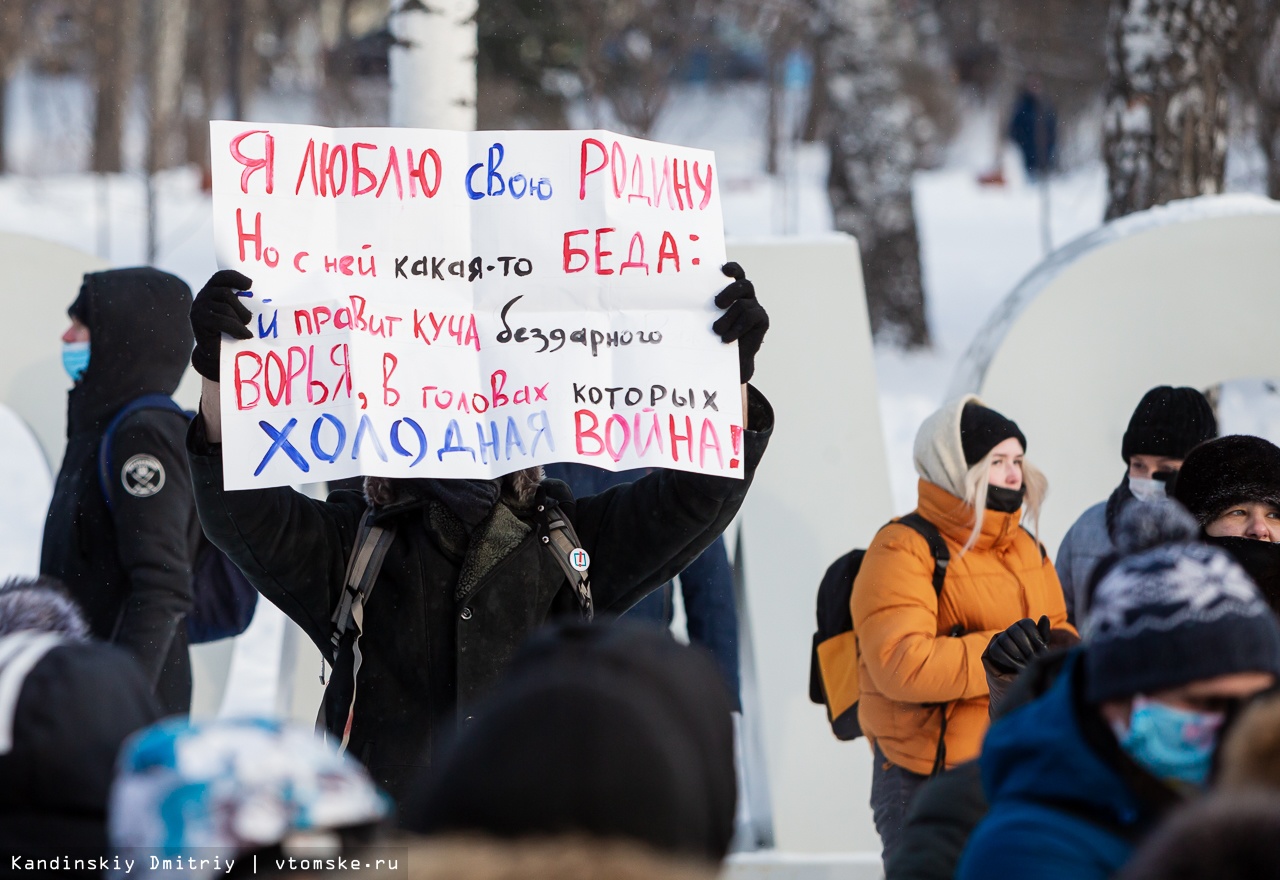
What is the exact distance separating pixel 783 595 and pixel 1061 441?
51.3 inches

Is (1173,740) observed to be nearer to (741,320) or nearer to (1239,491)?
(741,320)

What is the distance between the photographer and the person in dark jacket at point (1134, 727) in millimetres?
1697

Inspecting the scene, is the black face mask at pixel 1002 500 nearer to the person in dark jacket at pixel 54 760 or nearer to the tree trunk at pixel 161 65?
the person in dark jacket at pixel 54 760

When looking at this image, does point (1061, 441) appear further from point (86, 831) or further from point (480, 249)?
point (86, 831)

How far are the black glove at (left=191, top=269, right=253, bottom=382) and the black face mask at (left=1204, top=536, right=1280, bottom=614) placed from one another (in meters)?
1.87

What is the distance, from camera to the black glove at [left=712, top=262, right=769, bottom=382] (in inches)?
119

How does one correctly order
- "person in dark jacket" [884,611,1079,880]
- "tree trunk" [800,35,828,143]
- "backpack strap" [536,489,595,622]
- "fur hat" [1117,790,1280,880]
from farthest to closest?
"tree trunk" [800,35,828,143] → "backpack strap" [536,489,595,622] → "person in dark jacket" [884,611,1079,880] → "fur hat" [1117,790,1280,880]

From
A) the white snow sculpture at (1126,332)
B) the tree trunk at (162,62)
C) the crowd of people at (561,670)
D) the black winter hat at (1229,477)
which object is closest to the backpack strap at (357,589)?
the crowd of people at (561,670)

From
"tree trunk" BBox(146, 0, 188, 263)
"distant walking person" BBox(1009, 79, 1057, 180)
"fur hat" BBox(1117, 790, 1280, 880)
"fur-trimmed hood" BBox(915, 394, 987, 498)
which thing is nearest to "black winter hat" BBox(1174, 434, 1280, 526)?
"fur-trimmed hood" BBox(915, 394, 987, 498)

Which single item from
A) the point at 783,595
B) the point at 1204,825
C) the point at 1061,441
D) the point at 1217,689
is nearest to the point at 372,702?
the point at 1217,689

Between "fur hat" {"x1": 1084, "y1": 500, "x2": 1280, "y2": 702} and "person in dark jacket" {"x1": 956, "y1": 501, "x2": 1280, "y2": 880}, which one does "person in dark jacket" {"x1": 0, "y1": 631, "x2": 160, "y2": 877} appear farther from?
"fur hat" {"x1": 1084, "y1": 500, "x2": 1280, "y2": 702}

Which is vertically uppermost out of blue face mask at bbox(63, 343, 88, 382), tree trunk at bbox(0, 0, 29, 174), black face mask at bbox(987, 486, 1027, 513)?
tree trunk at bbox(0, 0, 29, 174)

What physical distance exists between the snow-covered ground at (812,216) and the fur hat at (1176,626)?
19.6ft

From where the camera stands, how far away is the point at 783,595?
5176 millimetres
